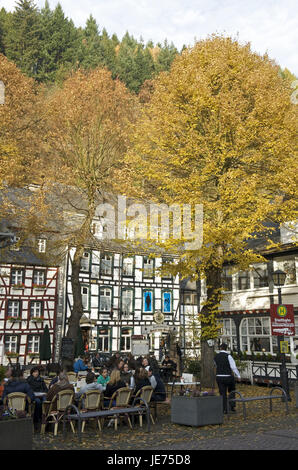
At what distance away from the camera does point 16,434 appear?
711 centimetres

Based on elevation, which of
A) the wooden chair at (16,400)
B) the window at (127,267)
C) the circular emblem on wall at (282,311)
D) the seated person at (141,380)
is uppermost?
the window at (127,267)

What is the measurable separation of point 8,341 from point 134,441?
78.7 feet

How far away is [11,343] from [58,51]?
149 ft

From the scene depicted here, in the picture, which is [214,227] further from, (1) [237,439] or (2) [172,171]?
(1) [237,439]

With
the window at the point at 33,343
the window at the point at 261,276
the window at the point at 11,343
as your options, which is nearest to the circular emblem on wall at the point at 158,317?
the window at the point at 33,343

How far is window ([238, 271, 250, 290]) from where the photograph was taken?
26.7m

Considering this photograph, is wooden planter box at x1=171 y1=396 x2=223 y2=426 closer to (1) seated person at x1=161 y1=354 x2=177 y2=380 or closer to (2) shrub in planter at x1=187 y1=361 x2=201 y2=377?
(1) seated person at x1=161 y1=354 x2=177 y2=380

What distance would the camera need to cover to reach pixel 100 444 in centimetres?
916

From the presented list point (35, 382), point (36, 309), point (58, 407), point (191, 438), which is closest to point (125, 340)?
point (36, 309)

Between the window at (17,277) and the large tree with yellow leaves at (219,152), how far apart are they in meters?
16.6

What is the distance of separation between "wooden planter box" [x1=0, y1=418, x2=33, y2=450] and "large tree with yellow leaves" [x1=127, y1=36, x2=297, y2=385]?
10229 mm

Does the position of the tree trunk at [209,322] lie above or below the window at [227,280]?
below

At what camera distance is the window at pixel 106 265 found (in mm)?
37625

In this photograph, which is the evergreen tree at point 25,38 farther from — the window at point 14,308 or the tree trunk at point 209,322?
the tree trunk at point 209,322
